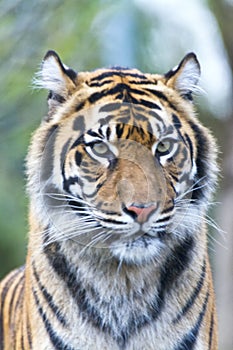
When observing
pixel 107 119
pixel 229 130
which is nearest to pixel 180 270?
pixel 107 119

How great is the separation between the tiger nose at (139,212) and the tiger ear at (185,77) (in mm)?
769

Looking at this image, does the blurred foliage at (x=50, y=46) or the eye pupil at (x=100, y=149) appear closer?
the eye pupil at (x=100, y=149)

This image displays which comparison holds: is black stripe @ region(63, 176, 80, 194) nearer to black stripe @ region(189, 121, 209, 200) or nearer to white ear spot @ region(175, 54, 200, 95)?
black stripe @ region(189, 121, 209, 200)

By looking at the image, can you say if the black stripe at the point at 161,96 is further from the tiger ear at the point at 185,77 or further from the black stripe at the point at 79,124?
the black stripe at the point at 79,124

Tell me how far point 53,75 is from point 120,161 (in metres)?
0.52

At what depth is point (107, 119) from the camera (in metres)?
3.54

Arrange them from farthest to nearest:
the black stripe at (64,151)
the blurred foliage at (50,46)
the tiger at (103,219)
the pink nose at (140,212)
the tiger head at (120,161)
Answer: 1. the blurred foliage at (50,46)
2. the black stripe at (64,151)
3. the tiger at (103,219)
4. the tiger head at (120,161)
5. the pink nose at (140,212)

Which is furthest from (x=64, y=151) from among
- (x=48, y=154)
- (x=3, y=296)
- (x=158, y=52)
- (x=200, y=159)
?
(x=158, y=52)

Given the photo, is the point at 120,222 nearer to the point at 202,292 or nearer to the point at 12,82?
the point at 202,292

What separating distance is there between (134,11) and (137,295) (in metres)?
3.90

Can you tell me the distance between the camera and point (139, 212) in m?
3.26

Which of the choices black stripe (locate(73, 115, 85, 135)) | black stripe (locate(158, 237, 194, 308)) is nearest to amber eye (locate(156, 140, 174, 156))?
black stripe (locate(73, 115, 85, 135))

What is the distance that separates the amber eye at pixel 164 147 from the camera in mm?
3529

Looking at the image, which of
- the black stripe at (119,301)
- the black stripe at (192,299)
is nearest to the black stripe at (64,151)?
the black stripe at (119,301)
